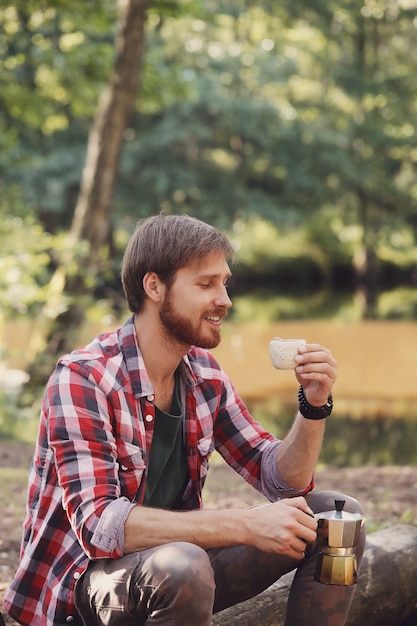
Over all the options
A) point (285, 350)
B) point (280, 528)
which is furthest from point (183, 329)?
point (280, 528)

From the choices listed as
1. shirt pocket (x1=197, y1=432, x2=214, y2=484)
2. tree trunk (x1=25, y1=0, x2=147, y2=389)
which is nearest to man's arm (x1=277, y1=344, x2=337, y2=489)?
shirt pocket (x1=197, y1=432, x2=214, y2=484)

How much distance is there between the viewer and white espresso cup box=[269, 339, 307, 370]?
2.68 meters

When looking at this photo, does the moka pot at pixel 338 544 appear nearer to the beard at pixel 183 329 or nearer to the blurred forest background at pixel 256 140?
the beard at pixel 183 329

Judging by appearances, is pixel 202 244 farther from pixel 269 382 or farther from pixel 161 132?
pixel 161 132

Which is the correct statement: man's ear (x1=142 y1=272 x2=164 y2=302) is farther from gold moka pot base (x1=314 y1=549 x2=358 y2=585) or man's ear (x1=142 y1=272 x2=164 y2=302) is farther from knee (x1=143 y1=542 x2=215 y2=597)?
gold moka pot base (x1=314 y1=549 x2=358 y2=585)

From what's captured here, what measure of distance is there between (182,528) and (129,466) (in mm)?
253

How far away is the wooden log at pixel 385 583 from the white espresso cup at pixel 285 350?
872 millimetres

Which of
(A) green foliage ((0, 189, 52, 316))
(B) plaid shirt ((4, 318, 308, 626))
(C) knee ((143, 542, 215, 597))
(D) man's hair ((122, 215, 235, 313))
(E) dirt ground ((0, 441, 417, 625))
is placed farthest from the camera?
(A) green foliage ((0, 189, 52, 316))

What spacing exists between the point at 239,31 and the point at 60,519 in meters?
27.7

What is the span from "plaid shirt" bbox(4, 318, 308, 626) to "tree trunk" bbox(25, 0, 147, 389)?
688 cm

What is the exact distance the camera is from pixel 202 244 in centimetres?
265

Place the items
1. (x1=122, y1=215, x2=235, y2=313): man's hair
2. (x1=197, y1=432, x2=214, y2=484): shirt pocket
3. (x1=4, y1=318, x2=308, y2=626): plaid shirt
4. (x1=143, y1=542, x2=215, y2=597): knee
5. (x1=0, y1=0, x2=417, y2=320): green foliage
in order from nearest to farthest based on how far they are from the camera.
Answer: (x1=143, y1=542, x2=215, y2=597): knee → (x1=4, y1=318, x2=308, y2=626): plaid shirt → (x1=122, y1=215, x2=235, y2=313): man's hair → (x1=197, y1=432, x2=214, y2=484): shirt pocket → (x1=0, y1=0, x2=417, y2=320): green foliage

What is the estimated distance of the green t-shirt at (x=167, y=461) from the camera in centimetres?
267

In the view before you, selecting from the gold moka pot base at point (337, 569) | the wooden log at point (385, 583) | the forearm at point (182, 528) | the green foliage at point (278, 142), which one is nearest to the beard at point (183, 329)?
the forearm at point (182, 528)
